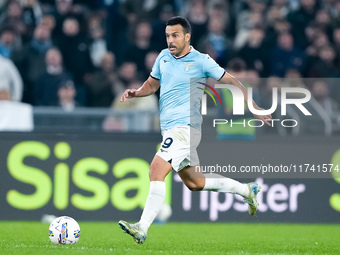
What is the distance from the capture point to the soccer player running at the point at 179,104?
24.5 feet

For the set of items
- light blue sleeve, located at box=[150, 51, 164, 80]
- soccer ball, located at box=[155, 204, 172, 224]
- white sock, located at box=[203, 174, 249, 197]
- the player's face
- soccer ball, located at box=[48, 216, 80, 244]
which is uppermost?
the player's face

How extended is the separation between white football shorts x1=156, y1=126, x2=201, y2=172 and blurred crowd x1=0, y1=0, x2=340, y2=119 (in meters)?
3.96

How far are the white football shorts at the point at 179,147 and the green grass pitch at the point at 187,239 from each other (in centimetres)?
84

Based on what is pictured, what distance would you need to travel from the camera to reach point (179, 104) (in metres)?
7.68

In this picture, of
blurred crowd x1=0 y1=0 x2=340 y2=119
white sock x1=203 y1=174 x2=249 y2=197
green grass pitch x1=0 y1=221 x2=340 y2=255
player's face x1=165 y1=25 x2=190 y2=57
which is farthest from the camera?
blurred crowd x1=0 y1=0 x2=340 y2=119

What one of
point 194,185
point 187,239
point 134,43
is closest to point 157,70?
point 194,185

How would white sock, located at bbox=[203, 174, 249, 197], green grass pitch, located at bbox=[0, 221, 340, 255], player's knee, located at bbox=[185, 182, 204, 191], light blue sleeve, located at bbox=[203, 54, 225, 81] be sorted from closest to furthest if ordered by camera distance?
green grass pitch, located at bbox=[0, 221, 340, 255]
light blue sleeve, located at bbox=[203, 54, 225, 81]
player's knee, located at bbox=[185, 182, 204, 191]
white sock, located at bbox=[203, 174, 249, 197]

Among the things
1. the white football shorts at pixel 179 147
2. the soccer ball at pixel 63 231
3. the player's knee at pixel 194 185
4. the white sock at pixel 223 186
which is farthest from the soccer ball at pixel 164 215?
the soccer ball at pixel 63 231

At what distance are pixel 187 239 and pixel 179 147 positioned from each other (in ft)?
5.21

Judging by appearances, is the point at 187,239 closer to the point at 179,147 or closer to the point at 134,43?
the point at 179,147

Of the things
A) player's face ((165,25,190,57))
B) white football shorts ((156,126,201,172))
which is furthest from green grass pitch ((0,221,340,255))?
player's face ((165,25,190,57))

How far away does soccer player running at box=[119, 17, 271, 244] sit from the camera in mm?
7477

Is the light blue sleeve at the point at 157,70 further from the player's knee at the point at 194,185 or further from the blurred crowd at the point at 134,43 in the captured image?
the blurred crowd at the point at 134,43

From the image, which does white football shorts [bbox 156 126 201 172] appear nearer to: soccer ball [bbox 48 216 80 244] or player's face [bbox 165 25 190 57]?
player's face [bbox 165 25 190 57]
